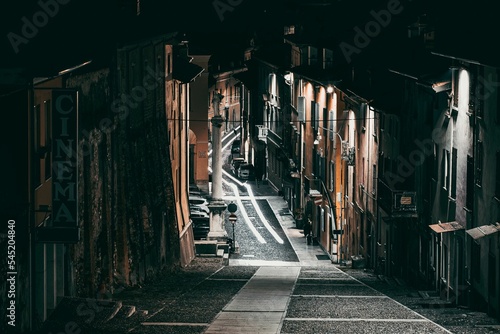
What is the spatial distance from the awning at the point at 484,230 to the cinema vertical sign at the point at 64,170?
39.2 feet

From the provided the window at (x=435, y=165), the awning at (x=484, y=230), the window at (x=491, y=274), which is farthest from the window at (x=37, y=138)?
the window at (x=435, y=165)

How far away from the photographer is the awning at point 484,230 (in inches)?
1359

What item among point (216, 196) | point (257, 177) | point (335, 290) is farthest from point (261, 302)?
point (257, 177)

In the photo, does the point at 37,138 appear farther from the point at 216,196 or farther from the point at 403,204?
the point at 216,196

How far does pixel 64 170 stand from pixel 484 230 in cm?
1276

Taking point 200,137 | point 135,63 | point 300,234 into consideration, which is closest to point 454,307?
point 135,63

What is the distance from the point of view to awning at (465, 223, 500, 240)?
113 ft

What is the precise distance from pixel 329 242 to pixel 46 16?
3363 cm

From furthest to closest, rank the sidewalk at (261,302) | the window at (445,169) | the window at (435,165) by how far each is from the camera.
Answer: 1. the window at (435,165)
2. the window at (445,169)
3. the sidewalk at (261,302)

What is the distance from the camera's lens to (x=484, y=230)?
3503 centimetres

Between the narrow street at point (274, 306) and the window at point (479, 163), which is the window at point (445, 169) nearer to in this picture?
the narrow street at point (274, 306)

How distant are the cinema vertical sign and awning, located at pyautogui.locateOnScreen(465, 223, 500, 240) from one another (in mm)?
11946

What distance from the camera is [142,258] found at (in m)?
46.0

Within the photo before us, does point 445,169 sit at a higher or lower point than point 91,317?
higher
